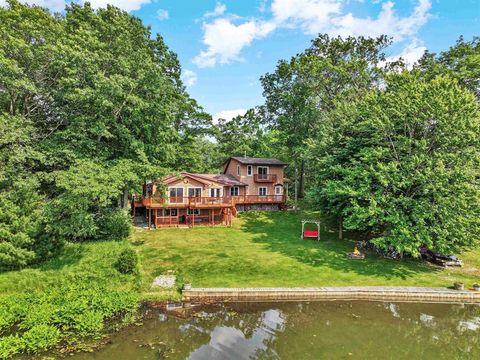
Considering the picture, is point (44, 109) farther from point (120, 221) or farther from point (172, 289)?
point (172, 289)

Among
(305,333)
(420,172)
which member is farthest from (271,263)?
(420,172)

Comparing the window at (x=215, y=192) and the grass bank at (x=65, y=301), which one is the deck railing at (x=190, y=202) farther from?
the grass bank at (x=65, y=301)

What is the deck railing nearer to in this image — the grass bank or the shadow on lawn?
the shadow on lawn

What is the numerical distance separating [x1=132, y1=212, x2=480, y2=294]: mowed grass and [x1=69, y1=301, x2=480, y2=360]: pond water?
2235mm

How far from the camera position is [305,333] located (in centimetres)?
1221

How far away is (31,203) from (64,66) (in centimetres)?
951

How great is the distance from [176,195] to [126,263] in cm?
1194

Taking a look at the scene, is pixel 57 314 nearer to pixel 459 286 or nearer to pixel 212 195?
pixel 212 195

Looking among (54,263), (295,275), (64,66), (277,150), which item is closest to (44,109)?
(64,66)

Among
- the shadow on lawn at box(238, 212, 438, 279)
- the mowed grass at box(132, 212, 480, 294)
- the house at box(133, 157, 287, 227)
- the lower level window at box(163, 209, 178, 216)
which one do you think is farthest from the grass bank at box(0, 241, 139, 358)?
the shadow on lawn at box(238, 212, 438, 279)

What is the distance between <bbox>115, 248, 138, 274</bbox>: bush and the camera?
16484 millimetres

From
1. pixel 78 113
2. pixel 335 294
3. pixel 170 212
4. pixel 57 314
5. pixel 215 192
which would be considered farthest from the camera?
pixel 215 192

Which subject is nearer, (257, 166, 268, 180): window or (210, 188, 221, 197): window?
(210, 188, 221, 197): window

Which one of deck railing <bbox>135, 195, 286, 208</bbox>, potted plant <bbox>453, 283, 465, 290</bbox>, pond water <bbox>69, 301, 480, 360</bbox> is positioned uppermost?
deck railing <bbox>135, 195, 286, 208</bbox>
